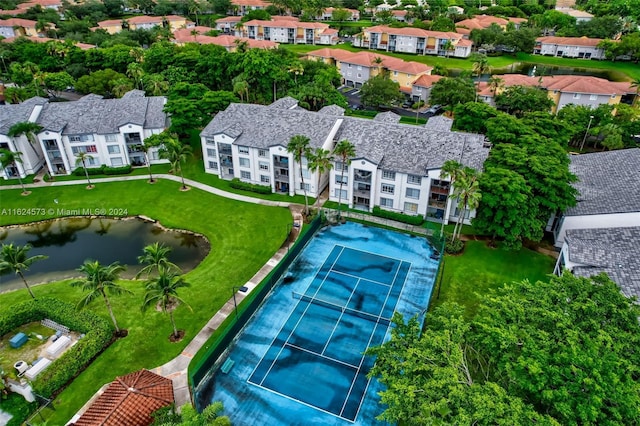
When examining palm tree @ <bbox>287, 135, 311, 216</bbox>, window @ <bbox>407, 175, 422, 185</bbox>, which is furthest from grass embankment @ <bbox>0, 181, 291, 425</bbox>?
window @ <bbox>407, 175, 422, 185</bbox>

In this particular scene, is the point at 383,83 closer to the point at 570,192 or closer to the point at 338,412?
the point at 570,192

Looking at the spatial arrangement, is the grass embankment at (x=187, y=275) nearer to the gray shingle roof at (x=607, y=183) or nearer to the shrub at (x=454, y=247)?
the shrub at (x=454, y=247)

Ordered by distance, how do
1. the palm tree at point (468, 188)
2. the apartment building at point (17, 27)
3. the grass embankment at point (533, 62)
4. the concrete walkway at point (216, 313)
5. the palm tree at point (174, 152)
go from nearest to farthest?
the concrete walkway at point (216, 313), the palm tree at point (468, 188), the palm tree at point (174, 152), the grass embankment at point (533, 62), the apartment building at point (17, 27)

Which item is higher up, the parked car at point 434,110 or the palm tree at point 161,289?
the palm tree at point 161,289

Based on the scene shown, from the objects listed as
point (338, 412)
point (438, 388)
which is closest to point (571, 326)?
point (438, 388)

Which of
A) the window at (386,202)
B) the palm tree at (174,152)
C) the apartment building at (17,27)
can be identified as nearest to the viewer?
the window at (386,202)

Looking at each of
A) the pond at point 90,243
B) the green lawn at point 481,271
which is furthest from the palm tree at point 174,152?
the green lawn at point 481,271
